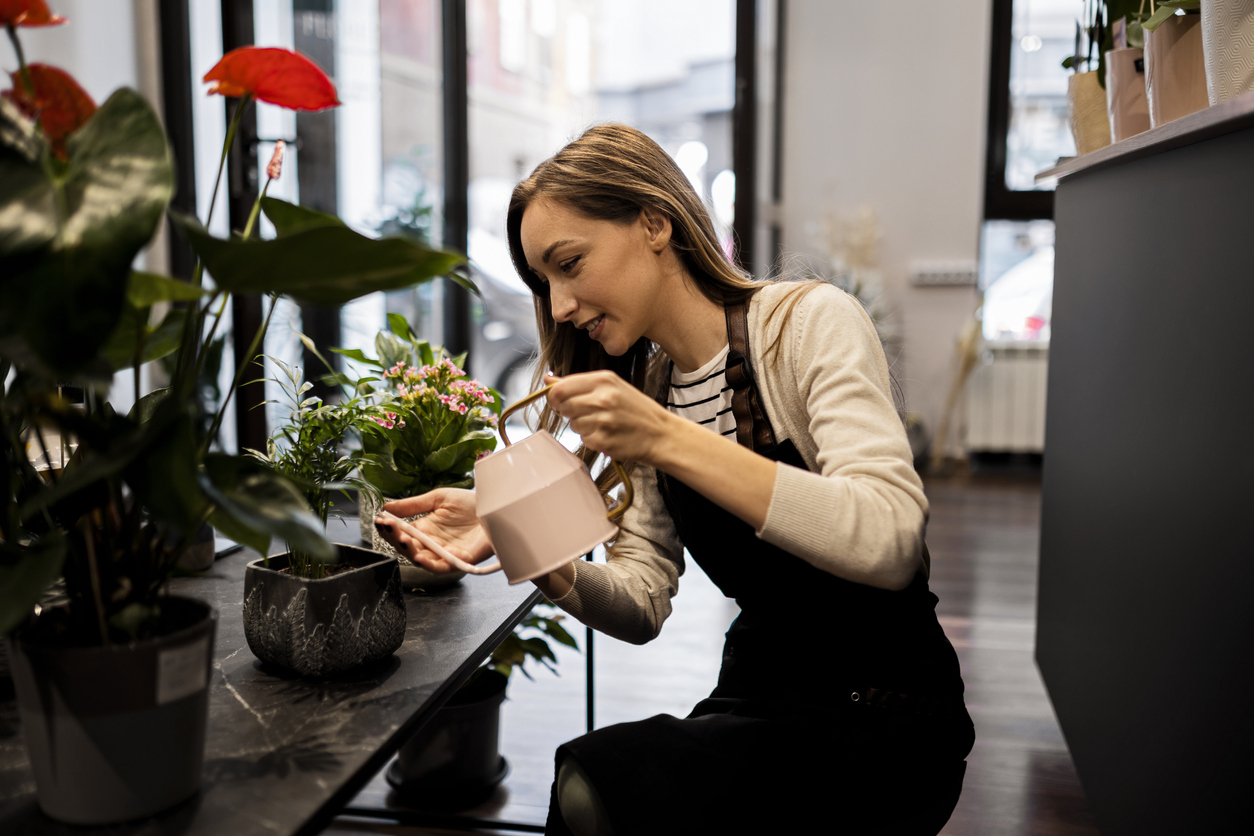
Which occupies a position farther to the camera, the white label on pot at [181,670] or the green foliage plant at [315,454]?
the green foliage plant at [315,454]

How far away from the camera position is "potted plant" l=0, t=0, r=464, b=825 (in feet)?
1.49

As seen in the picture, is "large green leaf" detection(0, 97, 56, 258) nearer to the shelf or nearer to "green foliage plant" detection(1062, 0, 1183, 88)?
the shelf

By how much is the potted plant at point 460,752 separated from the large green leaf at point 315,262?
1244mm

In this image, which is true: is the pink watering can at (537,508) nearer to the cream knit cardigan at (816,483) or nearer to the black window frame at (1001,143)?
the cream knit cardigan at (816,483)

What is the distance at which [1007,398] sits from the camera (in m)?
4.73

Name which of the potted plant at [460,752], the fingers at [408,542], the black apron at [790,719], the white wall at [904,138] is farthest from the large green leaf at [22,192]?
the white wall at [904,138]

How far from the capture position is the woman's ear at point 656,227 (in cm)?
115

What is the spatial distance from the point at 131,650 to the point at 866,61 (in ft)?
15.9

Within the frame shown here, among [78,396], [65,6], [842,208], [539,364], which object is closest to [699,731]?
[539,364]

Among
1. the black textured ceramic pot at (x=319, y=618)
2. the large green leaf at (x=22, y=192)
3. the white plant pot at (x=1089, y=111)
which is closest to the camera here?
the large green leaf at (x=22, y=192)

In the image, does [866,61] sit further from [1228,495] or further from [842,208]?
[1228,495]

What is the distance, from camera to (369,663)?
85 cm

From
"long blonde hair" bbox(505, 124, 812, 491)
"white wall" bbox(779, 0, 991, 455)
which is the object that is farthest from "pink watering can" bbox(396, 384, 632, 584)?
"white wall" bbox(779, 0, 991, 455)

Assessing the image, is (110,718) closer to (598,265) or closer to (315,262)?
(315,262)
